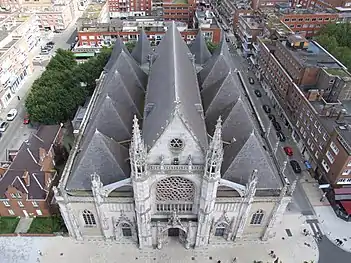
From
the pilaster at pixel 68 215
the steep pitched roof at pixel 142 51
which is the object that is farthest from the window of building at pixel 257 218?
the steep pitched roof at pixel 142 51

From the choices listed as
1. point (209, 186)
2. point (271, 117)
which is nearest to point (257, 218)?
point (209, 186)

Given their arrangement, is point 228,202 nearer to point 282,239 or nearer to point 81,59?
point 282,239

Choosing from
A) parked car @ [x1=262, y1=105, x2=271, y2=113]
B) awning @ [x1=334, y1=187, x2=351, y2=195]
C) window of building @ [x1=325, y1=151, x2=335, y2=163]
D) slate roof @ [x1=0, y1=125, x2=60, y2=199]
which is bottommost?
parked car @ [x1=262, y1=105, x2=271, y2=113]

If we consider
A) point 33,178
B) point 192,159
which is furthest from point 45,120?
point 192,159

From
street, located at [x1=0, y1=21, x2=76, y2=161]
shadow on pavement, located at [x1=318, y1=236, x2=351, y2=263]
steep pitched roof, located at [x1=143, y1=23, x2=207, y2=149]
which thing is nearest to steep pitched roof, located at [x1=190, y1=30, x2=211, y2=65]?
steep pitched roof, located at [x1=143, y1=23, x2=207, y2=149]

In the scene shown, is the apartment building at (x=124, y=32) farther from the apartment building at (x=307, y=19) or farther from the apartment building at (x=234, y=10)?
the apartment building at (x=307, y=19)

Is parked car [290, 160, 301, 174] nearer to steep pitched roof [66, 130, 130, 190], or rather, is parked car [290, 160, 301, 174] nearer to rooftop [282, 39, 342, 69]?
rooftop [282, 39, 342, 69]
